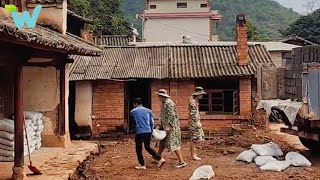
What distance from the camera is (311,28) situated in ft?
147

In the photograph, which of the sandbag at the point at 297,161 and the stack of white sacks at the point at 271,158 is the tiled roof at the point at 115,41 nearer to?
the stack of white sacks at the point at 271,158

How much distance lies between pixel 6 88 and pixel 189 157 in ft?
15.7

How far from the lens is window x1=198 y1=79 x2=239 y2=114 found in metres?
18.7

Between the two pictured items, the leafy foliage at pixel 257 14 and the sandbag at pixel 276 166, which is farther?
the leafy foliage at pixel 257 14

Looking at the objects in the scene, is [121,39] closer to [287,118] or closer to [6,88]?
[6,88]

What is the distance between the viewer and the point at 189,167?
33.5 feet

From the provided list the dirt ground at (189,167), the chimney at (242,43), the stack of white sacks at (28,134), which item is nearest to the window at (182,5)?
the chimney at (242,43)

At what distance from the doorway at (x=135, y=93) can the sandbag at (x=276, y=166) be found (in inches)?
372

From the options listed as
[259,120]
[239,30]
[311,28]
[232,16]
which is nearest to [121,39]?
[239,30]

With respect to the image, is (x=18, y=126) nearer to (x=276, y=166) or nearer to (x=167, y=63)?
(x=276, y=166)

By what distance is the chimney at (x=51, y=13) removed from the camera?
1241cm

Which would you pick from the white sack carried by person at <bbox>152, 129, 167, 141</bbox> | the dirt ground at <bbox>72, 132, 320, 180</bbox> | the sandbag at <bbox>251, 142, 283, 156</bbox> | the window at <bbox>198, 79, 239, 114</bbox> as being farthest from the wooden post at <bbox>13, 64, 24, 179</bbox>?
the window at <bbox>198, 79, 239, 114</bbox>

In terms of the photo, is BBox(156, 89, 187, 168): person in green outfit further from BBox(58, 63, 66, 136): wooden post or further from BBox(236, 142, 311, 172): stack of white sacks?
BBox(58, 63, 66, 136): wooden post

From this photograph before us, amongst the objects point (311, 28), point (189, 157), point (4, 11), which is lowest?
point (189, 157)
